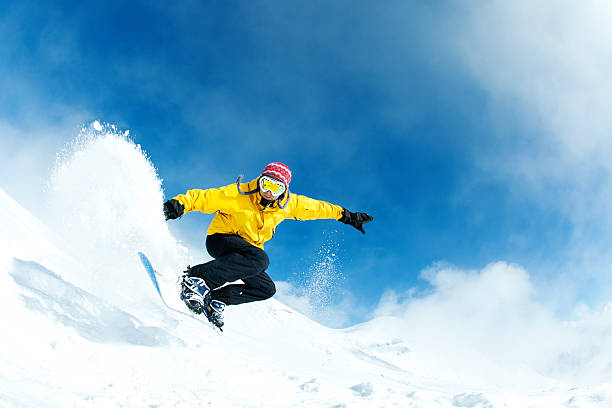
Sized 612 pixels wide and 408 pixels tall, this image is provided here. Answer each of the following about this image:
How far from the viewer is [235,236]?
541 centimetres

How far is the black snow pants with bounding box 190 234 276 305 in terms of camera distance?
17.1 ft

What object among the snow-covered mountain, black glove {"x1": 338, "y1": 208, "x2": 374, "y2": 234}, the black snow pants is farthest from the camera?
black glove {"x1": 338, "y1": 208, "x2": 374, "y2": 234}

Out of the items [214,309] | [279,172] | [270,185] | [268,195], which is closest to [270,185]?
[270,185]

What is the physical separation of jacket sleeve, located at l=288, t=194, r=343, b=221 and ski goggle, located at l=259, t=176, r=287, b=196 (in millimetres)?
601

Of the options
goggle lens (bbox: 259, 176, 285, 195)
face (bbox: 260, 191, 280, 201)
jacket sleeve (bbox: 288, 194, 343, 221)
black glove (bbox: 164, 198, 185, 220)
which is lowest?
black glove (bbox: 164, 198, 185, 220)

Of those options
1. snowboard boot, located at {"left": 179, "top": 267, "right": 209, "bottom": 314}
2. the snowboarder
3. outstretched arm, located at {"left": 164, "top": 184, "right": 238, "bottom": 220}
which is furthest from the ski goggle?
snowboard boot, located at {"left": 179, "top": 267, "right": 209, "bottom": 314}

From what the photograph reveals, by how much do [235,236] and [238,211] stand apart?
40 cm

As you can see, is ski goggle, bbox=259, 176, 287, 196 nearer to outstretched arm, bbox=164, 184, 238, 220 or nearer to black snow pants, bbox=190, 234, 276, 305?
outstretched arm, bbox=164, 184, 238, 220

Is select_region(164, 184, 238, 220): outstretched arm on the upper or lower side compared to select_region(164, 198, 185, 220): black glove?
upper

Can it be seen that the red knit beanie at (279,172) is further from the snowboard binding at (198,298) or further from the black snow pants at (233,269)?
the snowboard binding at (198,298)

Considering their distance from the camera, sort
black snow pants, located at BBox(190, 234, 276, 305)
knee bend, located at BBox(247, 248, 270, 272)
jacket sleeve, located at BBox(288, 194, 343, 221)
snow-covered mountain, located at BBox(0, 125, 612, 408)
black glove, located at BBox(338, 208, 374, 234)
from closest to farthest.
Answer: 1. snow-covered mountain, located at BBox(0, 125, 612, 408)
2. black snow pants, located at BBox(190, 234, 276, 305)
3. knee bend, located at BBox(247, 248, 270, 272)
4. jacket sleeve, located at BBox(288, 194, 343, 221)
5. black glove, located at BBox(338, 208, 374, 234)

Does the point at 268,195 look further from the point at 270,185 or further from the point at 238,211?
the point at 238,211

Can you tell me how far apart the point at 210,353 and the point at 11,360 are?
2.51 metres

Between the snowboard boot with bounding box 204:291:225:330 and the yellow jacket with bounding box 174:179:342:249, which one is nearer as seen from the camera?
the yellow jacket with bounding box 174:179:342:249
